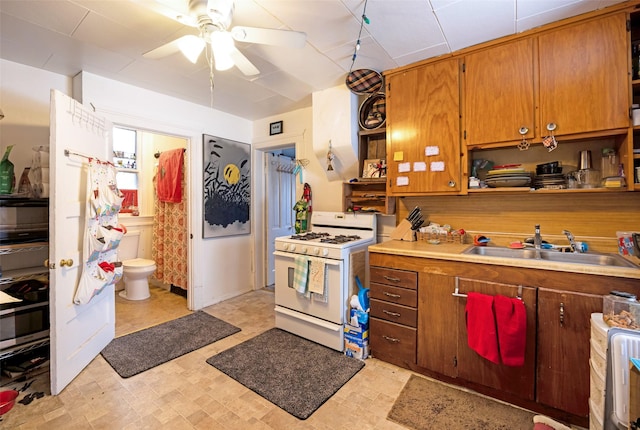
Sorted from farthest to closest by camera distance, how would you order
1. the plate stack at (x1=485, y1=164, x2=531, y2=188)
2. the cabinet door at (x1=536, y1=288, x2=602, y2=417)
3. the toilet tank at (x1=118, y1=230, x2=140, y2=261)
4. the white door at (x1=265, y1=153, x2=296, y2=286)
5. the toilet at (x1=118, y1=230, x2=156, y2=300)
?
the white door at (x1=265, y1=153, x2=296, y2=286)
the toilet tank at (x1=118, y1=230, x2=140, y2=261)
the toilet at (x1=118, y1=230, x2=156, y2=300)
the plate stack at (x1=485, y1=164, x2=531, y2=188)
the cabinet door at (x1=536, y1=288, x2=602, y2=417)

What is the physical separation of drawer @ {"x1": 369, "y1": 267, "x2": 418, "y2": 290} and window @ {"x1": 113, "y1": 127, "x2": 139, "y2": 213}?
3758 mm

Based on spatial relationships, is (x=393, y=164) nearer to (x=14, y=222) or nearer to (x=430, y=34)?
(x=430, y=34)

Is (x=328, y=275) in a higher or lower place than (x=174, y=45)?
lower

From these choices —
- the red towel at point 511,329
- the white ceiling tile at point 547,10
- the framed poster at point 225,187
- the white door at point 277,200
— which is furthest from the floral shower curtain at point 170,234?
the white ceiling tile at point 547,10

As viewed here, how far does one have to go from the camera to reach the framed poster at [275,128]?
3740mm

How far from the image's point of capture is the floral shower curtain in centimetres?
382

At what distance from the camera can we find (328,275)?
8.17 feet

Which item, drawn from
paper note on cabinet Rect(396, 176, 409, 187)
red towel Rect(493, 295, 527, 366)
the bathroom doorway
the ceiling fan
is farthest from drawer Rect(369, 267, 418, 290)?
the bathroom doorway

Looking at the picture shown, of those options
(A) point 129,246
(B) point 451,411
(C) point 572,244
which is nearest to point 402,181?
(C) point 572,244

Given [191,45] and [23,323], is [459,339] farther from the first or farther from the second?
[23,323]

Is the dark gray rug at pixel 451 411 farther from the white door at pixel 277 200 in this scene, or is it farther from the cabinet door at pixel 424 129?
the white door at pixel 277 200

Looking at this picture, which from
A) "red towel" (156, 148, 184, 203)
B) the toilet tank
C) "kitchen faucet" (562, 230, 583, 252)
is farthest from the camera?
the toilet tank

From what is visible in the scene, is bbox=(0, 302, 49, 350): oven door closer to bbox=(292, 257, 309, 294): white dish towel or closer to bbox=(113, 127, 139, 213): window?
bbox=(292, 257, 309, 294): white dish towel

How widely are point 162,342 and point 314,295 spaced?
1.45 metres
